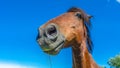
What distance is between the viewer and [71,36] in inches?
179

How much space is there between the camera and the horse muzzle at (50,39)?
4.22 m

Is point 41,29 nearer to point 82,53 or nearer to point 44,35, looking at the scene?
point 44,35

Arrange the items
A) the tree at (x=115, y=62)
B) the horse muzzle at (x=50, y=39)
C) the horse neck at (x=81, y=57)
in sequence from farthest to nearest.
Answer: the tree at (x=115, y=62), the horse neck at (x=81, y=57), the horse muzzle at (x=50, y=39)

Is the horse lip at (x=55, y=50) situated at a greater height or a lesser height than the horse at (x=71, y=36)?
lesser

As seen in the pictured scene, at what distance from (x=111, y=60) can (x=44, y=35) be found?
19785 millimetres

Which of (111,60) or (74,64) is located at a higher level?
(111,60)

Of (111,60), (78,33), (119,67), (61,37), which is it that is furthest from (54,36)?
(111,60)

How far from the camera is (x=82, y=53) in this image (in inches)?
186

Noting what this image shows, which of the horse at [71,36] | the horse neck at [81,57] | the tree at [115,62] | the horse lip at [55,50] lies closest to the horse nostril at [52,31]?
the horse at [71,36]

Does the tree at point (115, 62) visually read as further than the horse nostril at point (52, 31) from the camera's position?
Yes

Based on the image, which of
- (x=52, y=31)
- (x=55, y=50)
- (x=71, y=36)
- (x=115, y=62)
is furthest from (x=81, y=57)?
(x=115, y=62)

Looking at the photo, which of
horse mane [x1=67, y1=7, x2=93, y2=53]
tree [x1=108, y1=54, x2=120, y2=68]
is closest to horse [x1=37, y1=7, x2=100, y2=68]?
horse mane [x1=67, y1=7, x2=93, y2=53]

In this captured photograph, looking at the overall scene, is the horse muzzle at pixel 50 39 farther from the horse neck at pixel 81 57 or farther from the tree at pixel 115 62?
the tree at pixel 115 62

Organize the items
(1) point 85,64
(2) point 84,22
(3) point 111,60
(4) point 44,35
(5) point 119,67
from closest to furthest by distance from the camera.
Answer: (4) point 44,35, (1) point 85,64, (2) point 84,22, (5) point 119,67, (3) point 111,60
